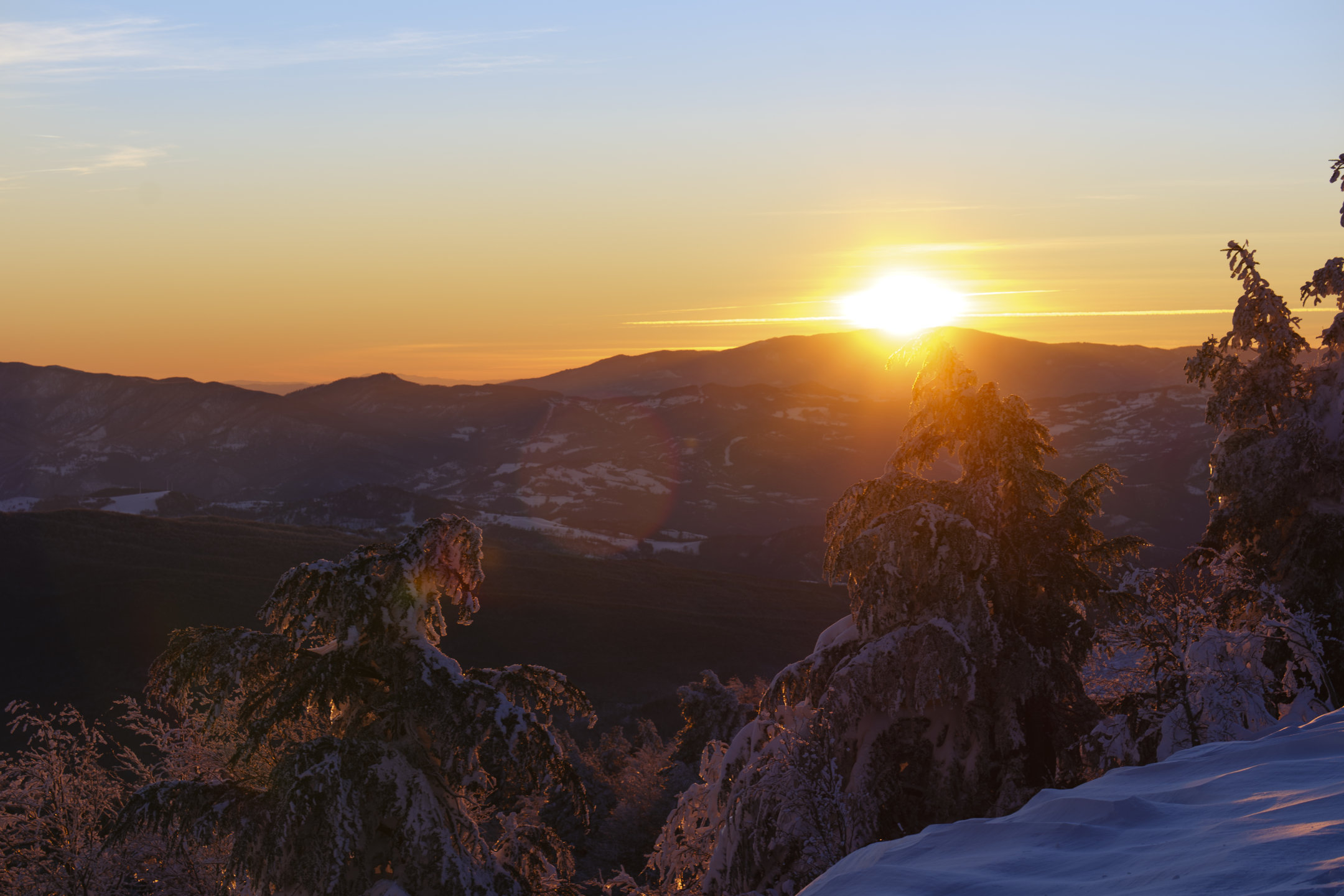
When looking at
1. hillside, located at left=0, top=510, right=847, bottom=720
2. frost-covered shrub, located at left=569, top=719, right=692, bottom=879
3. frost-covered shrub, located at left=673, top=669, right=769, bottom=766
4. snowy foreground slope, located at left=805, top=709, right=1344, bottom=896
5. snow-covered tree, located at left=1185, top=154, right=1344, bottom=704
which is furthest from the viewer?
hillside, located at left=0, top=510, right=847, bottom=720

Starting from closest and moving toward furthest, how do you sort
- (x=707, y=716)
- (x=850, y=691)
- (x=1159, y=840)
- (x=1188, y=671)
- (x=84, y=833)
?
1. (x=1159, y=840)
2. (x=850, y=691)
3. (x=1188, y=671)
4. (x=84, y=833)
5. (x=707, y=716)

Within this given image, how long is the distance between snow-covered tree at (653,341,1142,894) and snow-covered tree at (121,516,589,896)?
2745mm

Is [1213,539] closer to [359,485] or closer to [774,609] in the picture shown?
[774,609]

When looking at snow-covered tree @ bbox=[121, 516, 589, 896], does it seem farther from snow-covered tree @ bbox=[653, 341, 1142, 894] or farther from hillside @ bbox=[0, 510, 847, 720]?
hillside @ bbox=[0, 510, 847, 720]

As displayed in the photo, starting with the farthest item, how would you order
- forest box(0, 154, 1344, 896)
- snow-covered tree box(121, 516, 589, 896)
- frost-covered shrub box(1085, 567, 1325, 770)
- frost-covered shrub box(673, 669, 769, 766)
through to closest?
1. frost-covered shrub box(673, 669, 769, 766)
2. frost-covered shrub box(1085, 567, 1325, 770)
3. forest box(0, 154, 1344, 896)
4. snow-covered tree box(121, 516, 589, 896)

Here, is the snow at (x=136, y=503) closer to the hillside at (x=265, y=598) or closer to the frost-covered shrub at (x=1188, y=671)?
the hillside at (x=265, y=598)

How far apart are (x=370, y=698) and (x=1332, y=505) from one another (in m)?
13.4

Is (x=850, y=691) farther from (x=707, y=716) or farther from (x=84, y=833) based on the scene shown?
(x=707, y=716)

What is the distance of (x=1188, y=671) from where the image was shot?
1213 centimetres

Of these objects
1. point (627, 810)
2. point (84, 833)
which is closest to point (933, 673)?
point (84, 833)

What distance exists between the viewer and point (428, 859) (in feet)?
28.0

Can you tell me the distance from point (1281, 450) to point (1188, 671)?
4.95 metres

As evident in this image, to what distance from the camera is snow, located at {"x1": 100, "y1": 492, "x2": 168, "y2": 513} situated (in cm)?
18312

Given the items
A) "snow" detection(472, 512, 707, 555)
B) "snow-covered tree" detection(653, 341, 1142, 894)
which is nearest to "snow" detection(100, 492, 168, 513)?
"snow" detection(472, 512, 707, 555)
